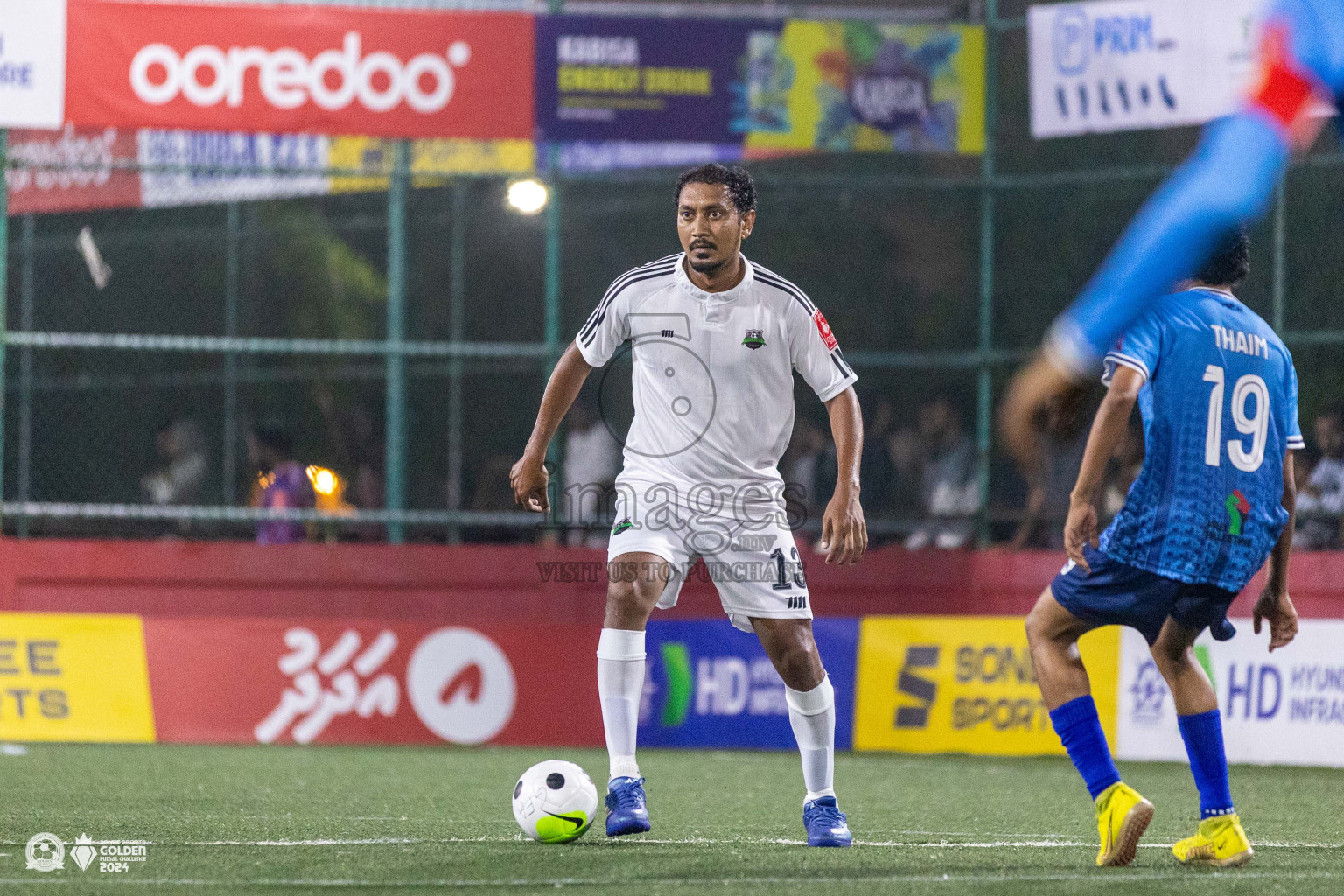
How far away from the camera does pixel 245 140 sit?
14203 mm

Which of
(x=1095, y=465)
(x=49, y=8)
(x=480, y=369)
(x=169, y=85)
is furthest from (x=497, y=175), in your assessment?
(x=1095, y=465)

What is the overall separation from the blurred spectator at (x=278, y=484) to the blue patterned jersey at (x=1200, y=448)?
7.68 metres

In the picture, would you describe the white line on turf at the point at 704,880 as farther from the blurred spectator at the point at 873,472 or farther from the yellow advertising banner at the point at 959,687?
the blurred spectator at the point at 873,472

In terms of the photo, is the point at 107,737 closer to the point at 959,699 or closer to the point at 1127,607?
the point at 959,699

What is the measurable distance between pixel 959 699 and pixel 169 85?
21.8ft

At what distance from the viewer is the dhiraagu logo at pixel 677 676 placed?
1121 centimetres

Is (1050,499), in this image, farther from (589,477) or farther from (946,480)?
(589,477)

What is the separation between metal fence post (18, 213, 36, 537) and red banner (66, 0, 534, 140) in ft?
7.62

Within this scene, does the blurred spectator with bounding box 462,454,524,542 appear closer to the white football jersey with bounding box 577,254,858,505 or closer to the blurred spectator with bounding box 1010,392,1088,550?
the blurred spectator with bounding box 1010,392,1088,550

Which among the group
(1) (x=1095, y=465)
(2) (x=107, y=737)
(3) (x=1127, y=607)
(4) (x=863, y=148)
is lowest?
(2) (x=107, y=737)

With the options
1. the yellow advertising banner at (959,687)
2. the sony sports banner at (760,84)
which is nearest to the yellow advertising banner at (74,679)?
the sony sports banner at (760,84)

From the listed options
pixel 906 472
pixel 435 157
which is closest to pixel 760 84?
pixel 906 472

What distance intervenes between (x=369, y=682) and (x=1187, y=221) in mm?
8578

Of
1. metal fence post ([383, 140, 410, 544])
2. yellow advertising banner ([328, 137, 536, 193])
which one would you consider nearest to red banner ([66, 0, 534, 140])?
metal fence post ([383, 140, 410, 544])
